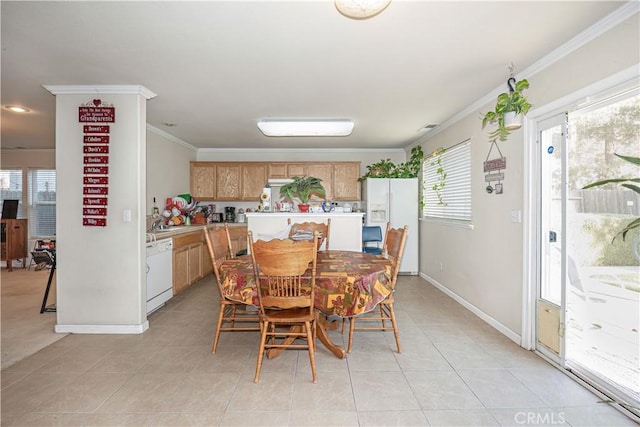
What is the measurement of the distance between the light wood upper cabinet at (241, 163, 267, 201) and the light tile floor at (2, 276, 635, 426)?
343cm

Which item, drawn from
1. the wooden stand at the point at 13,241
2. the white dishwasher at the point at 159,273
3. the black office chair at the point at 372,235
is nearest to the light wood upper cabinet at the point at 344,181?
the black office chair at the point at 372,235

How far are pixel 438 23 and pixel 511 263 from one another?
86.3 inches

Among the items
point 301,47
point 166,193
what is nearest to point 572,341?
point 301,47

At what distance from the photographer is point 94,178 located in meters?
3.07

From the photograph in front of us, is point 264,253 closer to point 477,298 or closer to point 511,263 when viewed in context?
point 511,263

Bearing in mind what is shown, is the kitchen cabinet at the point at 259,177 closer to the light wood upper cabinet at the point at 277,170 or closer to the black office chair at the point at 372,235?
the light wood upper cabinet at the point at 277,170

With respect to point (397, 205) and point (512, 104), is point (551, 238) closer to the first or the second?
point (512, 104)

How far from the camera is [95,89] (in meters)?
3.04

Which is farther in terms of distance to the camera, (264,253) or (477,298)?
(477,298)

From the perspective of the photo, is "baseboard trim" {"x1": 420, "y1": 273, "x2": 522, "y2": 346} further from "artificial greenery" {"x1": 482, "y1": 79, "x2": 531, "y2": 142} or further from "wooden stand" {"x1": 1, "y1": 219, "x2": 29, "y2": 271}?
"wooden stand" {"x1": 1, "y1": 219, "x2": 29, "y2": 271}

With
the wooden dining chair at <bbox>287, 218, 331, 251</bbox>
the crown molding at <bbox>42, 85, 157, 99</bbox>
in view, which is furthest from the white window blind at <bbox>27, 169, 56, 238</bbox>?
the wooden dining chair at <bbox>287, 218, 331, 251</bbox>

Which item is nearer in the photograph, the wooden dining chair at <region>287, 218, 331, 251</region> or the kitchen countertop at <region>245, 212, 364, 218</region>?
the wooden dining chair at <region>287, 218, 331, 251</region>

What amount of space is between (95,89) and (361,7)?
281 cm

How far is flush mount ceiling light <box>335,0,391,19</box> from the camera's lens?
1530 millimetres
